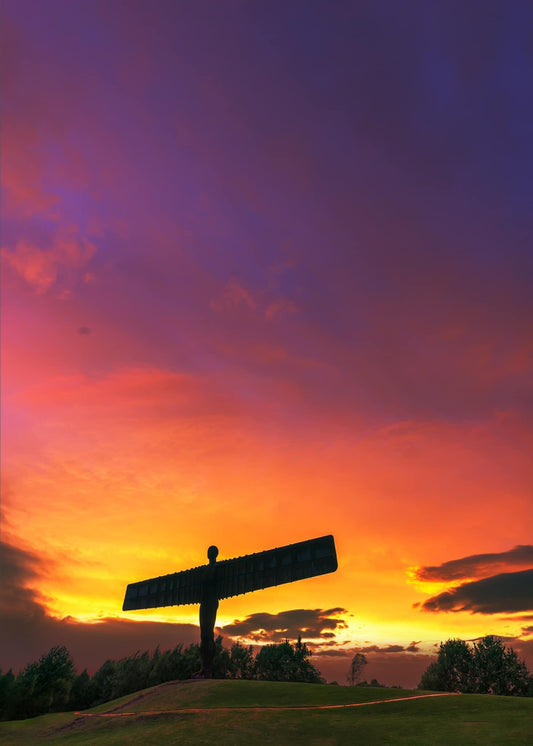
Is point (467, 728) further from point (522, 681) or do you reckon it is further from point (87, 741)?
point (522, 681)

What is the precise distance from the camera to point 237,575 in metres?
32.9

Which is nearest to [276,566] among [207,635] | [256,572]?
[256,572]

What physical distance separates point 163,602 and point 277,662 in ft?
94.7

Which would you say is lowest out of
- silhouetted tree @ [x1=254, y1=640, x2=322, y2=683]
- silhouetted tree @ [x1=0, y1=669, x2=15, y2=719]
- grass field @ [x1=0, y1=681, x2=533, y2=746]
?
grass field @ [x1=0, y1=681, x2=533, y2=746]

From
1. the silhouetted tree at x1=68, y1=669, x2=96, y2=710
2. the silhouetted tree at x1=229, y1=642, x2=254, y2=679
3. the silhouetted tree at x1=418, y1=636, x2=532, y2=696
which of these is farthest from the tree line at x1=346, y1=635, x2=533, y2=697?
the silhouetted tree at x1=68, y1=669, x2=96, y2=710

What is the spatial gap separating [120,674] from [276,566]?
87.2 ft

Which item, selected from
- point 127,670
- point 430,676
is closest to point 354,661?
point 430,676

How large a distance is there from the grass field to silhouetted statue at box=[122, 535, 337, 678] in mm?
3914

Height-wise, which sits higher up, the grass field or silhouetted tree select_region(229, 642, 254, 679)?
silhouetted tree select_region(229, 642, 254, 679)

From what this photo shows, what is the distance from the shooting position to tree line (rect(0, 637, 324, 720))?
39.8 meters

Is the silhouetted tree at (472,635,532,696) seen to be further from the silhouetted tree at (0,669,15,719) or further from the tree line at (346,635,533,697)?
the silhouetted tree at (0,669,15,719)

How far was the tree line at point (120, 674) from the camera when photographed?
3975 cm

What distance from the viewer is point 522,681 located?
51.7 meters

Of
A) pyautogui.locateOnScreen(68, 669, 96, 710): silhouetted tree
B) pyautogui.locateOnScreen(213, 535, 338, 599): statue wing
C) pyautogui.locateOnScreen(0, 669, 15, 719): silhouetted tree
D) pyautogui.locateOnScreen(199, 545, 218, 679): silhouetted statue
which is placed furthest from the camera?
pyautogui.locateOnScreen(68, 669, 96, 710): silhouetted tree
